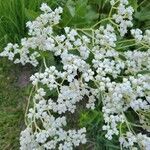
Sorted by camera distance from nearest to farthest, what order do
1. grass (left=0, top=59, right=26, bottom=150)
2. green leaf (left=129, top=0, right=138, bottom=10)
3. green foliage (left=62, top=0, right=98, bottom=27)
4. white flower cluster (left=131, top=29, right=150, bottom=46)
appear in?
white flower cluster (left=131, top=29, right=150, bottom=46) < grass (left=0, top=59, right=26, bottom=150) < green foliage (left=62, top=0, right=98, bottom=27) < green leaf (left=129, top=0, right=138, bottom=10)

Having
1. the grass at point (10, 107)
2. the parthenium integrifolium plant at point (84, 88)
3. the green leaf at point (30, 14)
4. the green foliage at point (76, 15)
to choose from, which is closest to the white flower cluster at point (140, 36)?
the parthenium integrifolium plant at point (84, 88)

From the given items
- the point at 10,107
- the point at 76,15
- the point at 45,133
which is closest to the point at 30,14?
the point at 76,15

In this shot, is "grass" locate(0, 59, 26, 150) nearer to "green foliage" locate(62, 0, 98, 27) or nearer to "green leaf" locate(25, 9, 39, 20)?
"green leaf" locate(25, 9, 39, 20)

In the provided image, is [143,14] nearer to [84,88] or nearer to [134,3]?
[134,3]

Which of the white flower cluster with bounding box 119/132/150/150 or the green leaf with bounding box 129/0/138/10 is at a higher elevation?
the green leaf with bounding box 129/0/138/10

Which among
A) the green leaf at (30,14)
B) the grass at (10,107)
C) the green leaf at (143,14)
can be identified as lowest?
the grass at (10,107)

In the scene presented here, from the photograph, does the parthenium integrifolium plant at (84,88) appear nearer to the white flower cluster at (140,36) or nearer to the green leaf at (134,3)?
the white flower cluster at (140,36)

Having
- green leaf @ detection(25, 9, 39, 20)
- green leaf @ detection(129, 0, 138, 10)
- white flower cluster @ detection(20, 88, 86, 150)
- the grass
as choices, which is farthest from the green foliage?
white flower cluster @ detection(20, 88, 86, 150)

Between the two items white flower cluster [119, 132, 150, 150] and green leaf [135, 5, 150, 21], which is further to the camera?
green leaf [135, 5, 150, 21]

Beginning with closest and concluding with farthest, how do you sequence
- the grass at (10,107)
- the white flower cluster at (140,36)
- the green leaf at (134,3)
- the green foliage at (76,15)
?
the white flower cluster at (140,36) → the grass at (10,107) → the green foliage at (76,15) → the green leaf at (134,3)

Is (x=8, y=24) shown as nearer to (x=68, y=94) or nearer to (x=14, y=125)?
(x=14, y=125)

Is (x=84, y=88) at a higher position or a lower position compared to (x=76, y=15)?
lower
